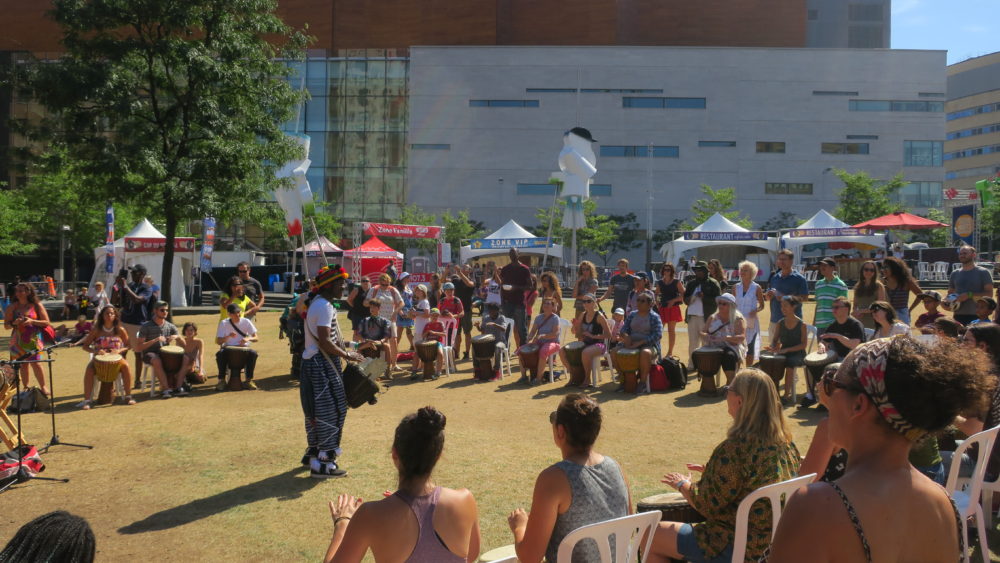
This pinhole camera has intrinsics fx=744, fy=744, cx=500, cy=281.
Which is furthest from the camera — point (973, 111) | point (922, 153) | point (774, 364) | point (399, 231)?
point (973, 111)

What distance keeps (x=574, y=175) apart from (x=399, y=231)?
8900 millimetres

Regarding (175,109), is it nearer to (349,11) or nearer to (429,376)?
(429,376)

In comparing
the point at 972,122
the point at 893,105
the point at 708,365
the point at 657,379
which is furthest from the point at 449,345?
the point at 972,122

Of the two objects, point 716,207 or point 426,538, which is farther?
point 716,207

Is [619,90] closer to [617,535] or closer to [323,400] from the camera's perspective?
[323,400]

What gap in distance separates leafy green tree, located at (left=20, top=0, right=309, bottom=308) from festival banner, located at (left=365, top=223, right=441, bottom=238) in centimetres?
856

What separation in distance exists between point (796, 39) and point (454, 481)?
2704 inches

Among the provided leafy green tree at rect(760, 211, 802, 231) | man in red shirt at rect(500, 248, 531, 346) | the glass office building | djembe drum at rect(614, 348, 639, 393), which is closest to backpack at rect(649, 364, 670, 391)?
djembe drum at rect(614, 348, 639, 393)

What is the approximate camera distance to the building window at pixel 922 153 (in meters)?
59.9

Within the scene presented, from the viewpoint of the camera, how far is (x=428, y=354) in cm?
1235

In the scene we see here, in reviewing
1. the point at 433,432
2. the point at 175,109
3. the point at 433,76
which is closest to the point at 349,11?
the point at 433,76

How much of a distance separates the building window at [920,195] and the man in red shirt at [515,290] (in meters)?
56.8

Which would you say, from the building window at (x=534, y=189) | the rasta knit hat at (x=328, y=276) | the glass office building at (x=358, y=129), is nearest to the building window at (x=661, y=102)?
the building window at (x=534, y=189)

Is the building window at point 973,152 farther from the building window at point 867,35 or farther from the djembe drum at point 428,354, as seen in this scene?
the djembe drum at point 428,354
